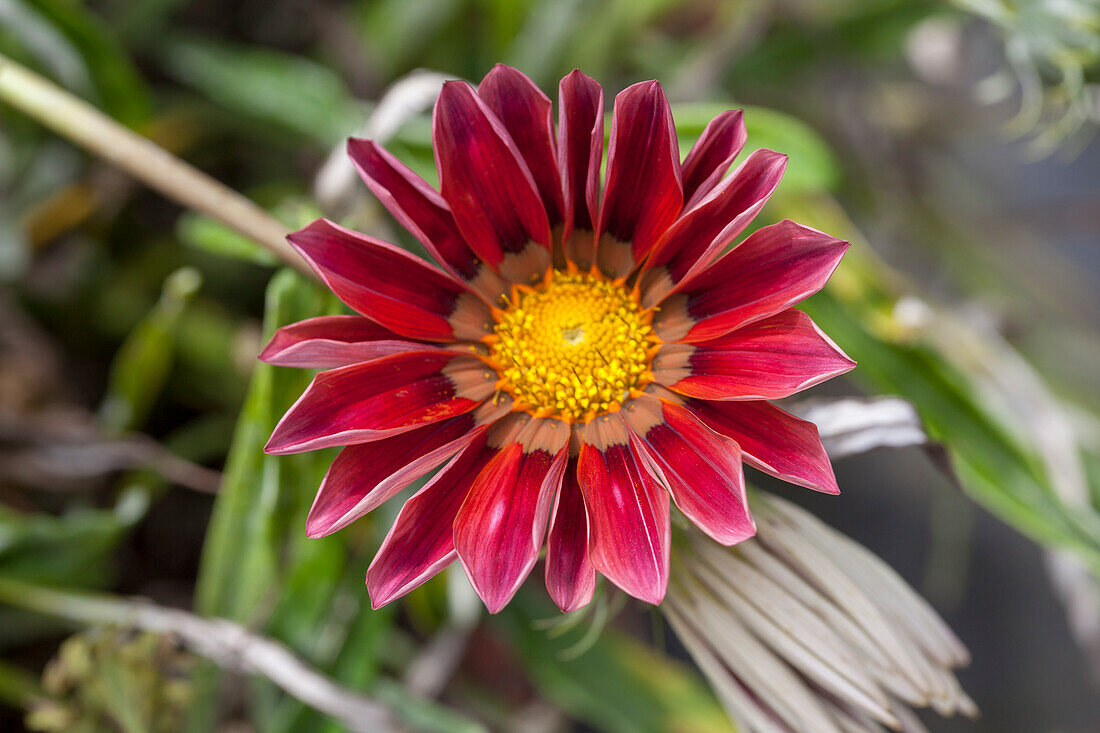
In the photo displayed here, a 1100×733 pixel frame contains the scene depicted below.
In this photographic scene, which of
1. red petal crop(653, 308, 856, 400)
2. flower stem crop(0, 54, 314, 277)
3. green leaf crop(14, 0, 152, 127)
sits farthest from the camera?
green leaf crop(14, 0, 152, 127)

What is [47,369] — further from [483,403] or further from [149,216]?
[483,403]

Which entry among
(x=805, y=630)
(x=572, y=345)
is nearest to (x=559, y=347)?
(x=572, y=345)

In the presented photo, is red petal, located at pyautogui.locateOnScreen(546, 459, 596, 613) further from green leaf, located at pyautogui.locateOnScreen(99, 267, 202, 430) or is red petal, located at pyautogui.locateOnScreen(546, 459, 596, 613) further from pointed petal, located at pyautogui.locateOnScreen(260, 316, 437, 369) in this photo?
green leaf, located at pyautogui.locateOnScreen(99, 267, 202, 430)

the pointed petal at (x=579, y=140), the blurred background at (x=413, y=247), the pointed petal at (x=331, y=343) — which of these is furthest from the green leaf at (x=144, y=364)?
the pointed petal at (x=579, y=140)

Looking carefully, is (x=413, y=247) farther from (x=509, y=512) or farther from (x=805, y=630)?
(x=805, y=630)

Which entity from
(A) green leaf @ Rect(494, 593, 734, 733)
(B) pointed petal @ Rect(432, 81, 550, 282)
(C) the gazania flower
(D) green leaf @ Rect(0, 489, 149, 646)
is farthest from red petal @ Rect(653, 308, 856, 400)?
(D) green leaf @ Rect(0, 489, 149, 646)

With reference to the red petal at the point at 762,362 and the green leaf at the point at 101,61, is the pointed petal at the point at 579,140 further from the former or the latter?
the green leaf at the point at 101,61

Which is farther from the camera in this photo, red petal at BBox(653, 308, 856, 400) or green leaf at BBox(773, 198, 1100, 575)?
green leaf at BBox(773, 198, 1100, 575)

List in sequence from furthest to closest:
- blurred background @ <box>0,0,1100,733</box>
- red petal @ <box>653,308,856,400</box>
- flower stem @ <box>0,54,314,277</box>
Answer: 1. blurred background @ <box>0,0,1100,733</box>
2. flower stem @ <box>0,54,314,277</box>
3. red petal @ <box>653,308,856,400</box>
